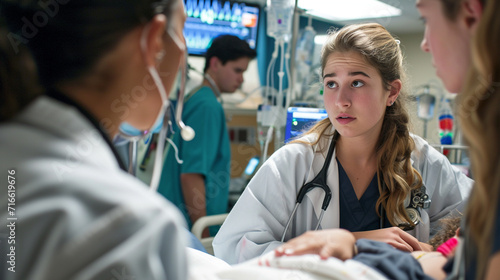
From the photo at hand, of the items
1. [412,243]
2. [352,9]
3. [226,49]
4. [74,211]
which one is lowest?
[412,243]

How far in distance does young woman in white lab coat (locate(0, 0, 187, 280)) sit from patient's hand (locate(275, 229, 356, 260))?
0.39 meters

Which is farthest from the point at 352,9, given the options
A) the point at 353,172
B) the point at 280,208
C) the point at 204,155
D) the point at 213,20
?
the point at 280,208

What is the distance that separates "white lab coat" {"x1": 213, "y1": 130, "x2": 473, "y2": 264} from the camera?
4.80 feet

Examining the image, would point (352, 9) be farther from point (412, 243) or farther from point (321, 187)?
point (412, 243)

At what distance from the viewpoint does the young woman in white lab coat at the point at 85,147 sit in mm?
557

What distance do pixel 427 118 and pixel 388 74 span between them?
217cm

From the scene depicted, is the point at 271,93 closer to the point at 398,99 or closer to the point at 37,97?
the point at 398,99

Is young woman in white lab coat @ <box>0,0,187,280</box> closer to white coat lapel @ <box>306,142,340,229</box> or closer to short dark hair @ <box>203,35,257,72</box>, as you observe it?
white coat lapel @ <box>306,142,340,229</box>

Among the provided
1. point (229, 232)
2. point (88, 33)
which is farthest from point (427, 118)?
point (88, 33)

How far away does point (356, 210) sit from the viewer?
5.17ft

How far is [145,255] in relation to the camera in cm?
60

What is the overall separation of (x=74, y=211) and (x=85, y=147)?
0.12 m

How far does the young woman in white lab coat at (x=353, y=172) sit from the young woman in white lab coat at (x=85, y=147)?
0.79m

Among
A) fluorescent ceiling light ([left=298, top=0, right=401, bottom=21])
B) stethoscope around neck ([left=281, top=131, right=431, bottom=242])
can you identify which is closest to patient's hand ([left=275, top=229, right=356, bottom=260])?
stethoscope around neck ([left=281, top=131, right=431, bottom=242])
